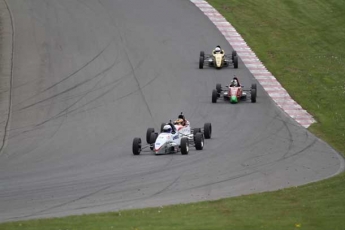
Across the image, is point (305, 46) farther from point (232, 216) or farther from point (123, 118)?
point (232, 216)

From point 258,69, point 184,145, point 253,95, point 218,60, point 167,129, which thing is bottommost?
point 184,145

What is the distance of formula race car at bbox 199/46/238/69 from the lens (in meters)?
45.2

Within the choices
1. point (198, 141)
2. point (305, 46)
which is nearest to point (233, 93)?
point (198, 141)

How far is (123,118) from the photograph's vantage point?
3647cm

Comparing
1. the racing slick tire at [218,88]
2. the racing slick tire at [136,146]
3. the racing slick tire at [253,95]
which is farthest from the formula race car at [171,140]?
the racing slick tire at [218,88]

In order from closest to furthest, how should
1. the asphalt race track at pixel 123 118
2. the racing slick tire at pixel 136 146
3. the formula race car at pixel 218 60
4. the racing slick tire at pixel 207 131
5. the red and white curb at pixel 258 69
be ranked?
the asphalt race track at pixel 123 118, the racing slick tire at pixel 136 146, the racing slick tire at pixel 207 131, the red and white curb at pixel 258 69, the formula race car at pixel 218 60

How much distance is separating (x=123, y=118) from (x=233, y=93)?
17.9ft

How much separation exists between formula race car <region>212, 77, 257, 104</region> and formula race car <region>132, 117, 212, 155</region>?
729 cm

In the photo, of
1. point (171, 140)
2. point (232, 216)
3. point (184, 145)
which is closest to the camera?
point (232, 216)

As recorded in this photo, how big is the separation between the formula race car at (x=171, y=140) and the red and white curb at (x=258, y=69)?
6356 millimetres

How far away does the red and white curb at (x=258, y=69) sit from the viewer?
3816cm

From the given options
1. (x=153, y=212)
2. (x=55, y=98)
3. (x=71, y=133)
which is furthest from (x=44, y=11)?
(x=153, y=212)

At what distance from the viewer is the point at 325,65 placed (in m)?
47.2

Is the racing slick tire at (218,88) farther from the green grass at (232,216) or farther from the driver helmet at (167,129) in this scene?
the green grass at (232,216)
